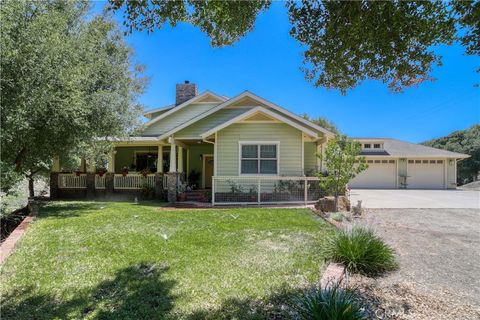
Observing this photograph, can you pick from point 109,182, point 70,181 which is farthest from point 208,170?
point 70,181

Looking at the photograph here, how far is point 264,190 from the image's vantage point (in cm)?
1348

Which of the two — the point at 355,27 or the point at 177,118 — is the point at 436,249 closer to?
the point at 355,27

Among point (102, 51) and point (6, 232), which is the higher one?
point (102, 51)

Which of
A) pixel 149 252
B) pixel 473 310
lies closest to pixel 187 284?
pixel 149 252

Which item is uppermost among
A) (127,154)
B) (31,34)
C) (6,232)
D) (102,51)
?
(102,51)

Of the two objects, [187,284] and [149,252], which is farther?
[149,252]

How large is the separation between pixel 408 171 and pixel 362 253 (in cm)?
2679

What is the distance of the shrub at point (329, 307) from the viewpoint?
3.24 metres

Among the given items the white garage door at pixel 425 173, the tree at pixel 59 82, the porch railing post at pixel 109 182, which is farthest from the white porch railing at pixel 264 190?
the white garage door at pixel 425 173

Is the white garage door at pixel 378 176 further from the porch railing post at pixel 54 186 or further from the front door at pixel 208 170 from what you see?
the porch railing post at pixel 54 186

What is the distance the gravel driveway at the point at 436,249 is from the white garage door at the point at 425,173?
18.4 m

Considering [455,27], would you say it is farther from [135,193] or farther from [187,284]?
[135,193]

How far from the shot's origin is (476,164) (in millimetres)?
38812

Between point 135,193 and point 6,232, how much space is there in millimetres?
8378
